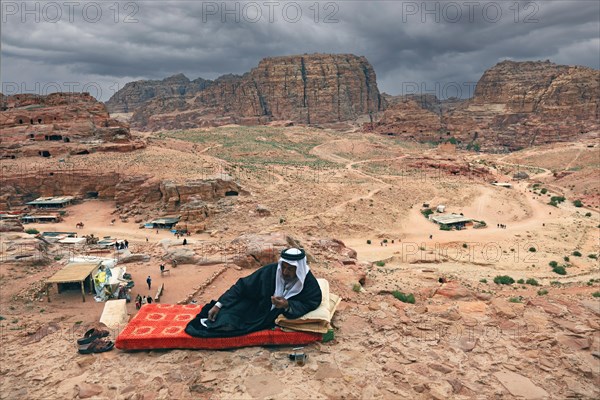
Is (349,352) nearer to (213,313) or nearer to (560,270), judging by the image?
(213,313)

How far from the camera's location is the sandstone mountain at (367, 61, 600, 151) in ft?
306

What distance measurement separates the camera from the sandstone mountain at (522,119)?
9312 centimetres

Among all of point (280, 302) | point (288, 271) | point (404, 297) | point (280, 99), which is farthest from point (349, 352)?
point (280, 99)

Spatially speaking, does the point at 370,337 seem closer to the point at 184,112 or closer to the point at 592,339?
the point at 592,339

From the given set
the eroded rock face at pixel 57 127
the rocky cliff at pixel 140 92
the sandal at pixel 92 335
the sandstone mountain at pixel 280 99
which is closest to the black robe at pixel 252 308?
the sandal at pixel 92 335

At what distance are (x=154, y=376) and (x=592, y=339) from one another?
8.18 m

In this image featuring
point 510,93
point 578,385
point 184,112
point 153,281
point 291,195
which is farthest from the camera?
point 184,112

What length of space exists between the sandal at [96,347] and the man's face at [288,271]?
3.65m

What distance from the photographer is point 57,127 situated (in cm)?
4325

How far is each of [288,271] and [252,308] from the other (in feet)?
3.76

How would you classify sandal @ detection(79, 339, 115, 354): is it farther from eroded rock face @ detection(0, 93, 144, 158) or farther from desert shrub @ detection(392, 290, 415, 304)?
eroded rock face @ detection(0, 93, 144, 158)

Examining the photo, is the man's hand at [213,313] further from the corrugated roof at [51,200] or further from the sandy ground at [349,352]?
the corrugated roof at [51,200]

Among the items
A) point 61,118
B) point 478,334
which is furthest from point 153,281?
point 61,118

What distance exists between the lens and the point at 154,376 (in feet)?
20.3
